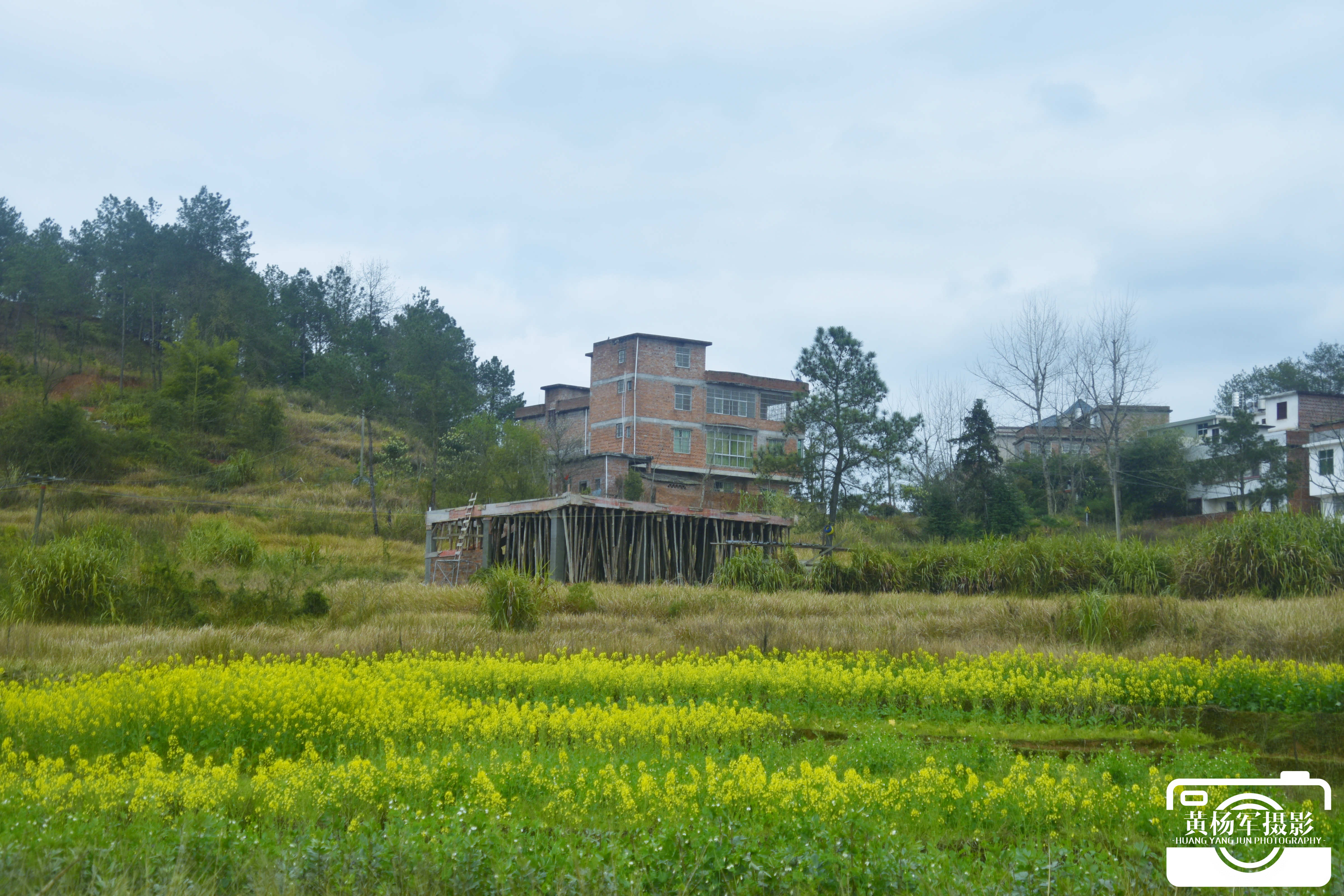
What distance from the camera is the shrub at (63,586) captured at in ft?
57.2

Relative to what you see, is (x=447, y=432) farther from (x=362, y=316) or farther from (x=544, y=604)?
(x=544, y=604)

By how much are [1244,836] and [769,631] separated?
9.89 meters

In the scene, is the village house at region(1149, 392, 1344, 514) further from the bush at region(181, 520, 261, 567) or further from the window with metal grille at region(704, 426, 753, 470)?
the bush at region(181, 520, 261, 567)

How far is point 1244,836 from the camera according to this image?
5.70m

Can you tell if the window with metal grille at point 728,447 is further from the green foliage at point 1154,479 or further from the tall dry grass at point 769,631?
the tall dry grass at point 769,631

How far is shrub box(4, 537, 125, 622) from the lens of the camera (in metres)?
17.4

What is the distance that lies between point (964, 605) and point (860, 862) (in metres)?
12.8

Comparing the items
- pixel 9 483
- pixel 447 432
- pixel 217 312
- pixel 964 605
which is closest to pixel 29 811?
pixel 964 605

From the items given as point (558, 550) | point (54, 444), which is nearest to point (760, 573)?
point (558, 550)

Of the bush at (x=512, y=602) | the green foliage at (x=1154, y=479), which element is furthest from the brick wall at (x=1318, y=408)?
the bush at (x=512, y=602)

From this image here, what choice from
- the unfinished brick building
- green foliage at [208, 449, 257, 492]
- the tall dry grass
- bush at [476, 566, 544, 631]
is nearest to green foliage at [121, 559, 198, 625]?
the tall dry grass

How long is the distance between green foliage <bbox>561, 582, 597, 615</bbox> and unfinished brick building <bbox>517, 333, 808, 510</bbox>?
27307mm

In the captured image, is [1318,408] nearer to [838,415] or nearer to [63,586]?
[838,415]

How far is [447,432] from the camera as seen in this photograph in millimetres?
46938
